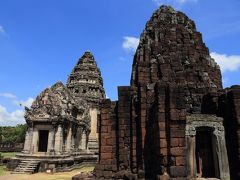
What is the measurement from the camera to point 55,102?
2225 cm

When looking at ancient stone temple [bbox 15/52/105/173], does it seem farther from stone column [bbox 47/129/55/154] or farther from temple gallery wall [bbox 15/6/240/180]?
temple gallery wall [bbox 15/6/240/180]

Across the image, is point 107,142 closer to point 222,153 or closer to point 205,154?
point 205,154

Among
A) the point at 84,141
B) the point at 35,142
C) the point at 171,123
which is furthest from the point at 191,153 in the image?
the point at 84,141

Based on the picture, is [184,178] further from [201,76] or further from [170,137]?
[201,76]

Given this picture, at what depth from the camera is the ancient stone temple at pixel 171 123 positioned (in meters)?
8.22

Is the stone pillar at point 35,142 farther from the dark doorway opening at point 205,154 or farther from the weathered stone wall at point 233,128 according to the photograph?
the weathered stone wall at point 233,128

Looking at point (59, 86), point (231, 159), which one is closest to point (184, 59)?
point (231, 159)

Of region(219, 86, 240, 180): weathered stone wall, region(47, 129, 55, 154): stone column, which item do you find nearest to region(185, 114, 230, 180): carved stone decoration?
region(219, 86, 240, 180): weathered stone wall

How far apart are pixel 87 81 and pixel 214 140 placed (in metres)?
29.4

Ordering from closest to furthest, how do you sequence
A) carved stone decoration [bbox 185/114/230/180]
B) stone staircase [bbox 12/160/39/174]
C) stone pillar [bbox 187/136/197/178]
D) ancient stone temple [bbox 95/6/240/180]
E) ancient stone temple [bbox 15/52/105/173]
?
ancient stone temple [bbox 95/6/240/180], stone pillar [bbox 187/136/197/178], carved stone decoration [bbox 185/114/230/180], stone staircase [bbox 12/160/39/174], ancient stone temple [bbox 15/52/105/173]

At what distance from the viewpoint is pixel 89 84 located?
37031mm

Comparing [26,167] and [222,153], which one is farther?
[26,167]

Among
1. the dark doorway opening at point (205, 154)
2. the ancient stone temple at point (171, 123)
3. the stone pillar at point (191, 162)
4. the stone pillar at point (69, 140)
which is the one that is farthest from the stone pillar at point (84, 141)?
the stone pillar at point (191, 162)

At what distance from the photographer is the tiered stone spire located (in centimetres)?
3650
